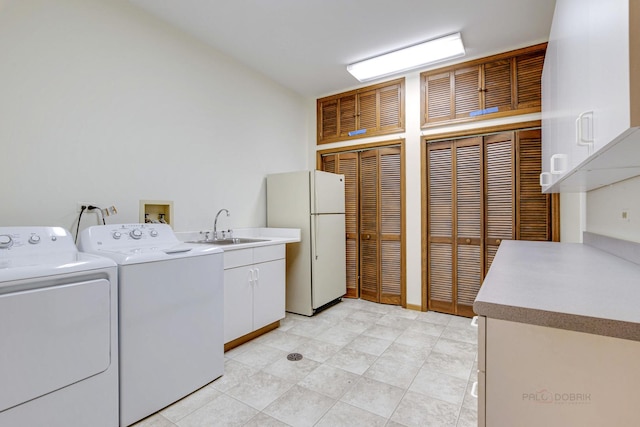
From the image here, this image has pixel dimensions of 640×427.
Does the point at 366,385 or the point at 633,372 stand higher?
the point at 633,372

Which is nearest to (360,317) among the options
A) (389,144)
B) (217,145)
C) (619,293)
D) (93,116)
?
(389,144)

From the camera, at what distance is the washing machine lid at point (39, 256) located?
1.33 m

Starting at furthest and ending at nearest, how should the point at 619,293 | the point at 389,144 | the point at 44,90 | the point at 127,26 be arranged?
1. the point at 389,144
2. the point at 127,26
3. the point at 44,90
4. the point at 619,293

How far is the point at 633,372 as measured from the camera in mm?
690

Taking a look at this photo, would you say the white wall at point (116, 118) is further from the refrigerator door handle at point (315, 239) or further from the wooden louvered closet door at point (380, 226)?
the wooden louvered closet door at point (380, 226)

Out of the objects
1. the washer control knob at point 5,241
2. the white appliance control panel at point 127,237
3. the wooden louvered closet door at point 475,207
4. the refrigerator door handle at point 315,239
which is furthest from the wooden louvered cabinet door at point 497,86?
the washer control knob at point 5,241

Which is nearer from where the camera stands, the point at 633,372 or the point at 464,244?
the point at 633,372

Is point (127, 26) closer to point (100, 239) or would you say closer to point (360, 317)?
point (100, 239)

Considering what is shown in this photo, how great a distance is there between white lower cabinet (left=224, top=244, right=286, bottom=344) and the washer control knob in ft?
4.03

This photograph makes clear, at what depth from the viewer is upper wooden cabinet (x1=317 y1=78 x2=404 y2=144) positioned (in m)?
3.67

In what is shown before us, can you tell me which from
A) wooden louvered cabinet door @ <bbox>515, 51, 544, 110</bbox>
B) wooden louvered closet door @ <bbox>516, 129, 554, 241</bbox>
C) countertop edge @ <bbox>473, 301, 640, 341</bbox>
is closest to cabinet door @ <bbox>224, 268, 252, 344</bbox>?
countertop edge @ <bbox>473, 301, 640, 341</bbox>

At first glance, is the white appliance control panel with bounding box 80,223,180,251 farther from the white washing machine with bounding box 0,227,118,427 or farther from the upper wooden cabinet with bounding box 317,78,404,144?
the upper wooden cabinet with bounding box 317,78,404,144

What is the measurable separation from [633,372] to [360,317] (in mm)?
2766

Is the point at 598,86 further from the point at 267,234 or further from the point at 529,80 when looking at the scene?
the point at 267,234
